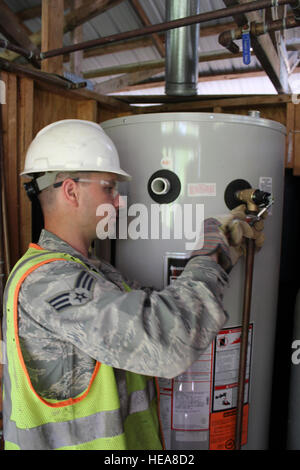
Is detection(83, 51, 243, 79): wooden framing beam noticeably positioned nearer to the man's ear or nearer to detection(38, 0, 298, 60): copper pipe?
detection(38, 0, 298, 60): copper pipe

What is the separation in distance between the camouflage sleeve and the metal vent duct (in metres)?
1.41

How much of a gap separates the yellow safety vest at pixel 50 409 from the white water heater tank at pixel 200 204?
0.33 meters

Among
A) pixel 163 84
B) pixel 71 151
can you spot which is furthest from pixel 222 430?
pixel 163 84

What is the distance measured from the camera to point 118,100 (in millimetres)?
2113

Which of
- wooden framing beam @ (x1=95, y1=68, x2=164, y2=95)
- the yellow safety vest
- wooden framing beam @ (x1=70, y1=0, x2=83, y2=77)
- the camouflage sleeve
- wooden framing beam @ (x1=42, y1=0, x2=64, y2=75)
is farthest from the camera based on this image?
wooden framing beam @ (x1=95, y1=68, x2=164, y2=95)

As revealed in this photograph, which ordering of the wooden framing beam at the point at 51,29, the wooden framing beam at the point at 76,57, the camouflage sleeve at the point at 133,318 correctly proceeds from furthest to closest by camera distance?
1. the wooden framing beam at the point at 76,57
2. the wooden framing beam at the point at 51,29
3. the camouflage sleeve at the point at 133,318

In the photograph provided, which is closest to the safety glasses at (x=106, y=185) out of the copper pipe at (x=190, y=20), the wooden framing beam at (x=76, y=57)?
the copper pipe at (x=190, y=20)

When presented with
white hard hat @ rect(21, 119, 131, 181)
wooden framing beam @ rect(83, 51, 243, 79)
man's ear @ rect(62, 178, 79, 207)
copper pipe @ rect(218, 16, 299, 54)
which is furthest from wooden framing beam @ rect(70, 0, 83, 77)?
man's ear @ rect(62, 178, 79, 207)

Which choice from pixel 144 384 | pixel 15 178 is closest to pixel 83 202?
pixel 144 384

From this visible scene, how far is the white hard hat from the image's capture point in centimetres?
109

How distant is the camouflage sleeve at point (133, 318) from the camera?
0.84 meters

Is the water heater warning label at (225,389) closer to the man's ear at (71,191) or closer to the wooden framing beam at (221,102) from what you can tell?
the man's ear at (71,191)

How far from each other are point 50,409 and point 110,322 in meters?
0.31

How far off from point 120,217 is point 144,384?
1.82 ft
